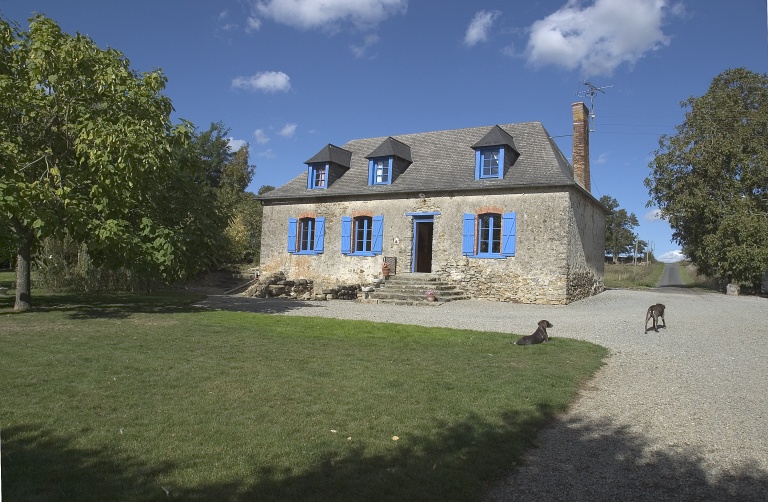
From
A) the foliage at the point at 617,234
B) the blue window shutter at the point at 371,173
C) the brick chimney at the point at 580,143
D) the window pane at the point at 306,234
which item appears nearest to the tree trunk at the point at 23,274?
the window pane at the point at 306,234

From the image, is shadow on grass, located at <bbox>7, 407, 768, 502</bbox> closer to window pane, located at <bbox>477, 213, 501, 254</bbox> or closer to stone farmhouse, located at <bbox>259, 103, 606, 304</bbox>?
stone farmhouse, located at <bbox>259, 103, 606, 304</bbox>

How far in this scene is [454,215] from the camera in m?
17.2

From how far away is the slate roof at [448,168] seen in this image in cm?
1644

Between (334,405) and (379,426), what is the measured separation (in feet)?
2.05

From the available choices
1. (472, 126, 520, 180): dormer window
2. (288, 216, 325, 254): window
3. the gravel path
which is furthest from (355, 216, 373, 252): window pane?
the gravel path

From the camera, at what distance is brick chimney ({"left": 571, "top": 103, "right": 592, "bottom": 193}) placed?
61.6ft

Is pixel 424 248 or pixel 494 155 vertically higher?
pixel 494 155

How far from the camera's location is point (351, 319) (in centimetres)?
1095

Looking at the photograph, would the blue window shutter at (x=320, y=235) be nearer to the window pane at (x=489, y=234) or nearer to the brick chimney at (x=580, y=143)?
the window pane at (x=489, y=234)

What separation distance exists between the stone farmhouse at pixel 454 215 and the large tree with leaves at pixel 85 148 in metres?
8.10

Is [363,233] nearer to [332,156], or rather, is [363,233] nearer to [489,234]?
[332,156]

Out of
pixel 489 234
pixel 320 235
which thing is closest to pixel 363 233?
pixel 320 235

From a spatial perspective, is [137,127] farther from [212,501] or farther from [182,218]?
[212,501]

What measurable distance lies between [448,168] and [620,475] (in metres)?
15.6
